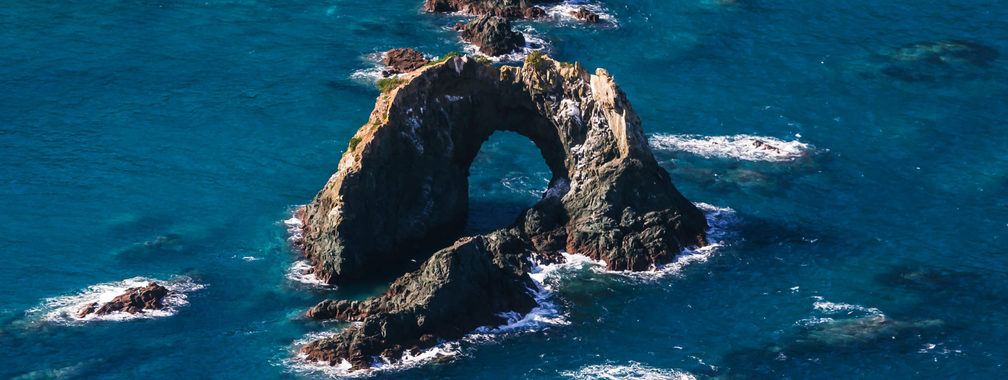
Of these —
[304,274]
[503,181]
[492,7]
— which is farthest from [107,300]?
[492,7]

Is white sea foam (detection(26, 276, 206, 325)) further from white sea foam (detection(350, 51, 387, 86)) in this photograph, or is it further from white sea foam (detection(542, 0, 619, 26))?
white sea foam (detection(542, 0, 619, 26))

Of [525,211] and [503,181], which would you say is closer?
[525,211]

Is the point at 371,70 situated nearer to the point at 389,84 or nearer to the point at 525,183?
the point at 525,183

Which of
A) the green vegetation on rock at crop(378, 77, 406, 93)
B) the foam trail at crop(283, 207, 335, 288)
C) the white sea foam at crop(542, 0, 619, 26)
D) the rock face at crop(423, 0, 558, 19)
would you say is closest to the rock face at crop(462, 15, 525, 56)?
the rock face at crop(423, 0, 558, 19)

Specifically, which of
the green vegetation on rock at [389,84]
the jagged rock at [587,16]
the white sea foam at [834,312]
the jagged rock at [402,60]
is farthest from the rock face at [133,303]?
the jagged rock at [587,16]

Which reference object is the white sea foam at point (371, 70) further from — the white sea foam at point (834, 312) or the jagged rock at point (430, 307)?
the white sea foam at point (834, 312)
